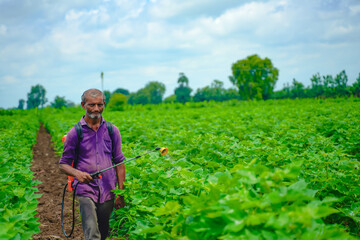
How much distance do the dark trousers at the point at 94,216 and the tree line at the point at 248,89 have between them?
82.0 feet

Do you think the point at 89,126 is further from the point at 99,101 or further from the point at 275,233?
the point at 275,233

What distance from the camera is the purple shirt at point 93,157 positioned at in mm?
3084

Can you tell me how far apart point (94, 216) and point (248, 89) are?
68508 millimetres

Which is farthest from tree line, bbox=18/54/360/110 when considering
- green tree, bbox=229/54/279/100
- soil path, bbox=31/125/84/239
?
soil path, bbox=31/125/84/239

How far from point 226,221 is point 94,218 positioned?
78.2 inches

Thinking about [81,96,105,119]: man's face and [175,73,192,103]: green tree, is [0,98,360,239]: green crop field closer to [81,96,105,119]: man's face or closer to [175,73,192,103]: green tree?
[81,96,105,119]: man's face

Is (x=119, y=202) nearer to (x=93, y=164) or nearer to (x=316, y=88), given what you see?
(x=93, y=164)

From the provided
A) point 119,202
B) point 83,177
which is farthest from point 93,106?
point 119,202

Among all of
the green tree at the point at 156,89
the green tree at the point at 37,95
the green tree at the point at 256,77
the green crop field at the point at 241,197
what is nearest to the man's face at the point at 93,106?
the green crop field at the point at 241,197

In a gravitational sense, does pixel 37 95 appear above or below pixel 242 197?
above

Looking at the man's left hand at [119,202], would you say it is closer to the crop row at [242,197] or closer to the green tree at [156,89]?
the crop row at [242,197]

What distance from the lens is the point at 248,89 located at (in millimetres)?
68750

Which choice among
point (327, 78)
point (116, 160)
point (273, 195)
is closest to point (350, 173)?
point (273, 195)

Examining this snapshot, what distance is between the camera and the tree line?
45.7m
